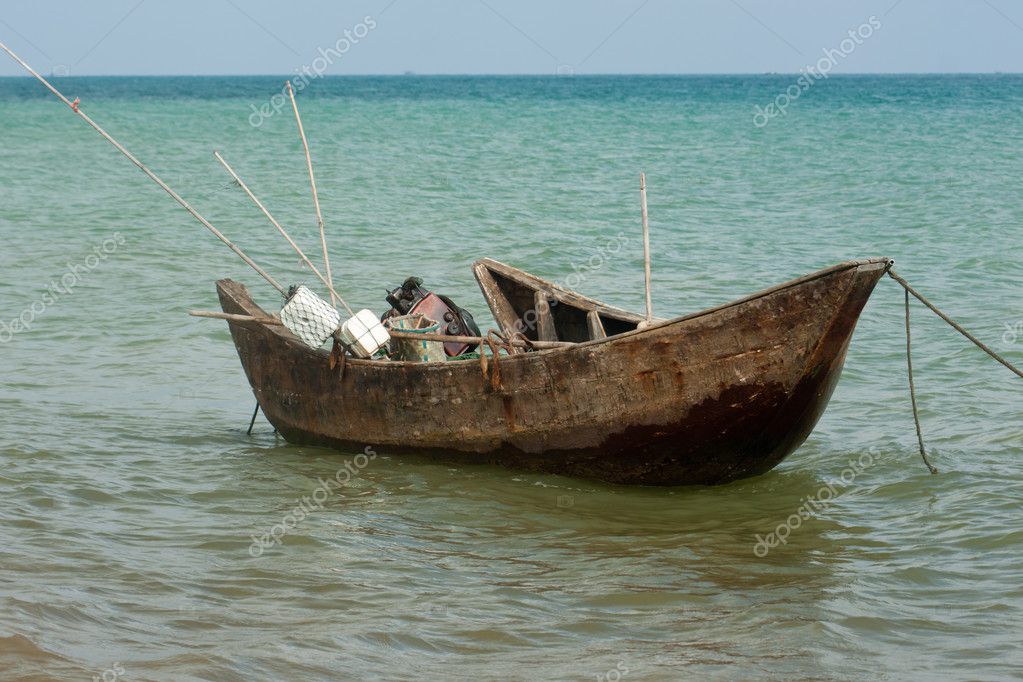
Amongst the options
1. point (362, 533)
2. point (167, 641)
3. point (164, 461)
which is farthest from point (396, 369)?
point (167, 641)

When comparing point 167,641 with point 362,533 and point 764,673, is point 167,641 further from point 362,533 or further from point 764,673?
point 764,673

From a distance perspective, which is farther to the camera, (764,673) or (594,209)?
(594,209)

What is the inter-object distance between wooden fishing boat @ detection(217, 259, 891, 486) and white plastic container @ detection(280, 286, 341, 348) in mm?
136

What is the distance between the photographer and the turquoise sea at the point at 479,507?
4.04m

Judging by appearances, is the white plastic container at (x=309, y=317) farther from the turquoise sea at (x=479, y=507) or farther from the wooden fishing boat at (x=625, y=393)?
the turquoise sea at (x=479, y=507)

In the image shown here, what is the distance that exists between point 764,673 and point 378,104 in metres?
51.0

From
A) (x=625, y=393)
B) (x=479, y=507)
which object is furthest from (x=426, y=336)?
(x=625, y=393)

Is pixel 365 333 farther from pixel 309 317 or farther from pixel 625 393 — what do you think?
pixel 625 393

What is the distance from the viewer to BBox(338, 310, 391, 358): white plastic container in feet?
20.4

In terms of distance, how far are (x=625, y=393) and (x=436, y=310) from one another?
1.93 meters

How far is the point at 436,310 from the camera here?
704 cm

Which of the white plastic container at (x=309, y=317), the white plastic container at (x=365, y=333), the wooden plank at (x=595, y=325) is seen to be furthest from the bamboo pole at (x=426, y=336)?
the wooden plank at (x=595, y=325)

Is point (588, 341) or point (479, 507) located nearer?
point (479, 507)

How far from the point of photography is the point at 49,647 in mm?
3867
